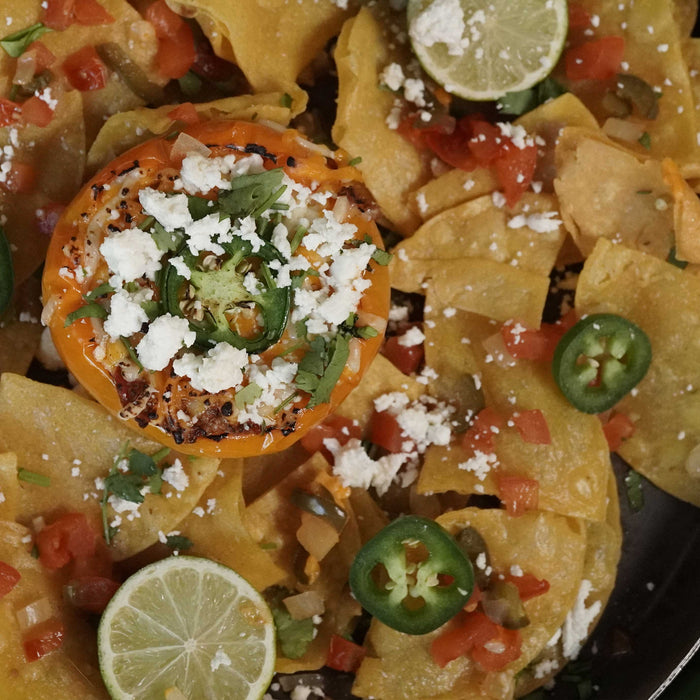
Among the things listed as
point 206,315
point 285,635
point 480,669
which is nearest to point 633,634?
point 480,669

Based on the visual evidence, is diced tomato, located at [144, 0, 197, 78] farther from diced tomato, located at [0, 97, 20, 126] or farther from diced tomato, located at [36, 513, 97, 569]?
diced tomato, located at [36, 513, 97, 569]

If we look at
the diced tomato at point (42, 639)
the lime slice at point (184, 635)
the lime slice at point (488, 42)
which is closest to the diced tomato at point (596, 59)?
the lime slice at point (488, 42)

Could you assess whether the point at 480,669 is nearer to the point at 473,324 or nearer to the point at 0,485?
the point at 473,324

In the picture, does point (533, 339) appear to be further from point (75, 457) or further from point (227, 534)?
point (75, 457)

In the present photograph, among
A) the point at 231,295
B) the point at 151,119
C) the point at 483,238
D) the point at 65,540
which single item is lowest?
the point at 65,540

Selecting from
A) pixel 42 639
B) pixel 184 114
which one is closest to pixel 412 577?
pixel 42 639

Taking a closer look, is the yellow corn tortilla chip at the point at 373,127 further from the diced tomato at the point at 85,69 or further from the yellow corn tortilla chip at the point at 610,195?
the diced tomato at the point at 85,69

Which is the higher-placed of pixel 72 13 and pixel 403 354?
pixel 72 13
